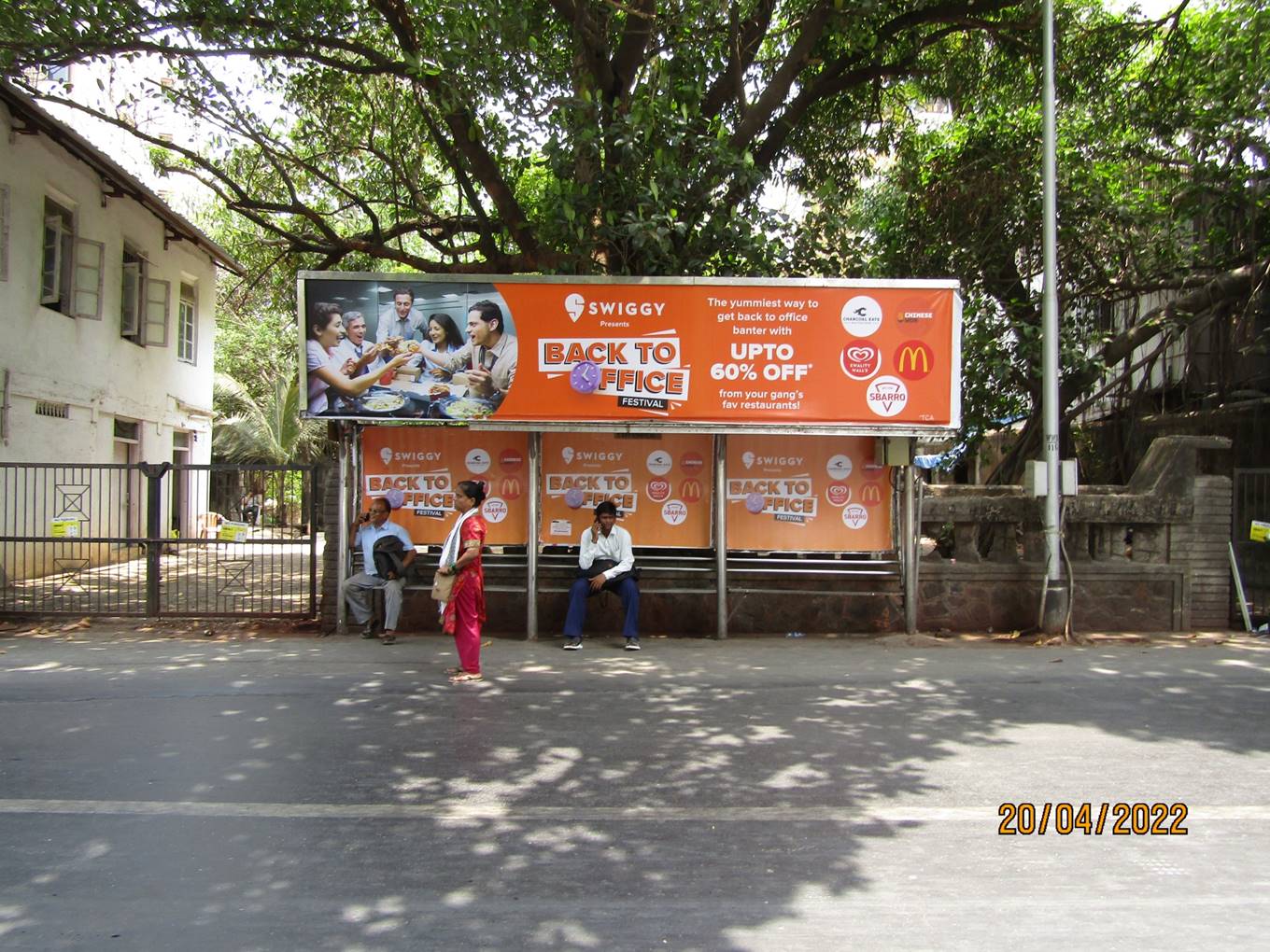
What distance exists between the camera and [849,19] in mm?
11133

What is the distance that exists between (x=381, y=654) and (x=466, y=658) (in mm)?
1460

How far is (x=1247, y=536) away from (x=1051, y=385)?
336 cm

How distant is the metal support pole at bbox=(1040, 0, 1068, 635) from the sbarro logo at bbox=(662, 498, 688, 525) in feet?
12.2

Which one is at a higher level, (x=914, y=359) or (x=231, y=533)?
(x=914, y=359)

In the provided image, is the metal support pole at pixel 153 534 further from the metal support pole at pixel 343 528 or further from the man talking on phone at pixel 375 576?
the man talking on phone at pixel 375 576

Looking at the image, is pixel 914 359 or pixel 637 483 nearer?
pixel 914 359

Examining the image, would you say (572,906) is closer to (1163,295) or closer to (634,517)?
(634,517)

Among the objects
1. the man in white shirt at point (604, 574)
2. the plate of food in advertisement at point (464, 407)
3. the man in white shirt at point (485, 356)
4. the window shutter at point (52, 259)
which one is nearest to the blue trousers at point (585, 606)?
the man in white shirt at point (604, 574)

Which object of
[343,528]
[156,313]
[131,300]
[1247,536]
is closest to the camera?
[343,528]

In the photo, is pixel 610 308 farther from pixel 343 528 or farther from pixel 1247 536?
pixel 1247 536

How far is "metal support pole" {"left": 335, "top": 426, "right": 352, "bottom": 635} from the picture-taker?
31.8 feet

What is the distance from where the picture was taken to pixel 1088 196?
42.2 ft

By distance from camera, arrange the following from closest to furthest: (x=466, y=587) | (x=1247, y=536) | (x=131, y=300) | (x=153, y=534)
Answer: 1. (x=466, y=587)
2. (x=153, y=534)
3. (x=1247, y=536)
4. (x=131, y=300)
